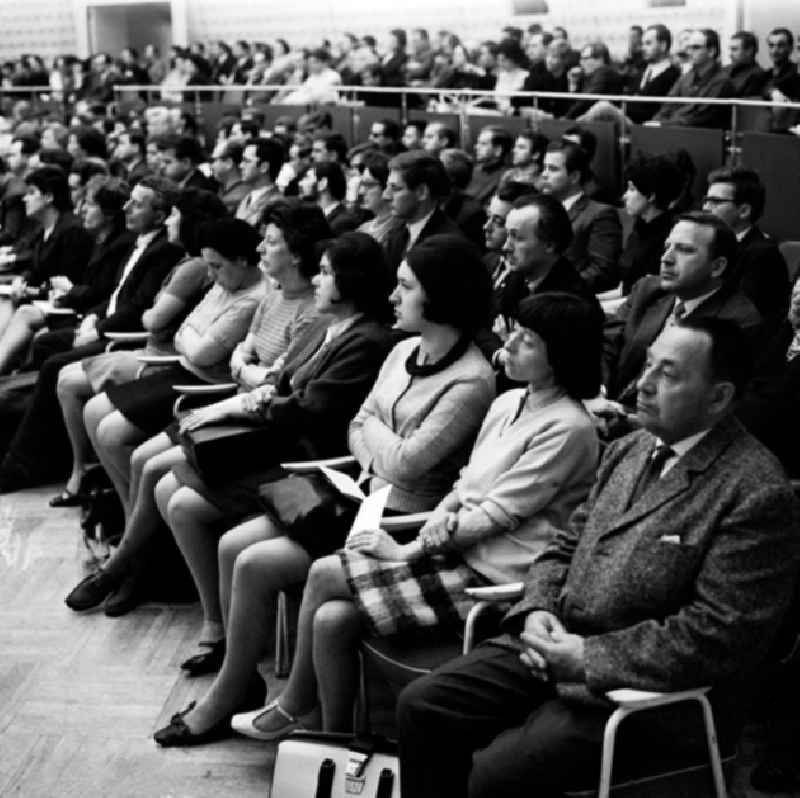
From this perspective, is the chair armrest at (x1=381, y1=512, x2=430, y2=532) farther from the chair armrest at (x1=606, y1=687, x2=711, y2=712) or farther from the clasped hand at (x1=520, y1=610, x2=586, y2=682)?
the chair armrest at (x1=606, y1=687, x2=711, y2=712)

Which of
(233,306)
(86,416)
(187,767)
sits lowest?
(187,767)

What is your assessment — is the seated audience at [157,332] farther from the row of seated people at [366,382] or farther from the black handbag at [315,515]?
the black handbag at [315,515]

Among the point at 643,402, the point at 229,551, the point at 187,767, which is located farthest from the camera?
the point at 229,551

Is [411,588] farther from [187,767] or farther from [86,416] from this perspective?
[86,416]

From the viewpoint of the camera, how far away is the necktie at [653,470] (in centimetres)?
277

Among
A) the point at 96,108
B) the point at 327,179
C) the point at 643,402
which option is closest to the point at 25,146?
the point at 327,179

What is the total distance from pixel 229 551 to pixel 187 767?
613 mm

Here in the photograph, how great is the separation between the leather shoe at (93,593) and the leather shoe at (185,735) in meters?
1.08

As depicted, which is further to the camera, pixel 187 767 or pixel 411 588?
pixel 187 767

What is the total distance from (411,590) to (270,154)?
586cm

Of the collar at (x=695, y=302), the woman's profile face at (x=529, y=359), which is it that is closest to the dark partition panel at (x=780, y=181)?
the collar at (x=695, y=302)

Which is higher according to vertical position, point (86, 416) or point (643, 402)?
point (643, 402)

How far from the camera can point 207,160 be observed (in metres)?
11.4

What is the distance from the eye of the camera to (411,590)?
319 cm
